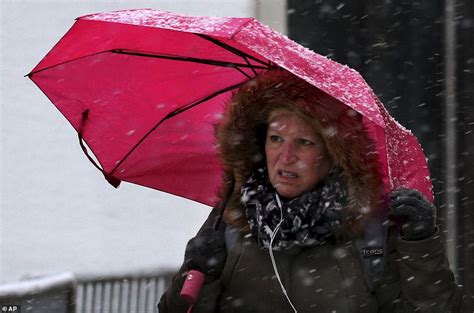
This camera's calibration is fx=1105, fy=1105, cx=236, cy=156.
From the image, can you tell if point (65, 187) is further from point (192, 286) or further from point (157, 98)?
point (192, 286)

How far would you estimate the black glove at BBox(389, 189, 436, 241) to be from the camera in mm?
3918

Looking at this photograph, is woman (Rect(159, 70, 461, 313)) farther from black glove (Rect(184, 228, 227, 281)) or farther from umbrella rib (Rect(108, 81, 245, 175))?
umbrella rib (Rect(108, 81, 245, 175))

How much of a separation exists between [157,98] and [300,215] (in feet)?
3.12

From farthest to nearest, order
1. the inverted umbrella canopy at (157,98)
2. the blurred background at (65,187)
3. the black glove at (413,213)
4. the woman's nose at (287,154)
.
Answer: the blurred background at (65,187), the inverted umbrella canopy at (157,98), the woman's nose at (287,154), the black glove at (413,213)

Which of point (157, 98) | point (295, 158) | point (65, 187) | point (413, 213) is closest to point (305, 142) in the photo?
point (295, 158)

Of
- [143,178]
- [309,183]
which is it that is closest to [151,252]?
[143,178]

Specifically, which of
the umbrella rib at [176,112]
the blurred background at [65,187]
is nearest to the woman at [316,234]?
the umbrella rib at [176,112]

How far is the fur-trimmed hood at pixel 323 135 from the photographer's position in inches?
162

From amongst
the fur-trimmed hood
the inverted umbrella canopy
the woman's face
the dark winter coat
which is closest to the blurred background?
the inverted umbrella canopy

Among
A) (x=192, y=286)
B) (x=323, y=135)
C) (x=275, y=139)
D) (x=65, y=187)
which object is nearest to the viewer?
(x=192, y=286)

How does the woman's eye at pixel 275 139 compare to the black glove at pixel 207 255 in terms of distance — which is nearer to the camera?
the black glove at pixel 207 255

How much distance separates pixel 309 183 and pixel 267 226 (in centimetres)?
24

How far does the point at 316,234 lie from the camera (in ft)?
13.5

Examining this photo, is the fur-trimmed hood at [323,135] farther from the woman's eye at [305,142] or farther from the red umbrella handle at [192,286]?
the red umbrella handle at [192,286]
